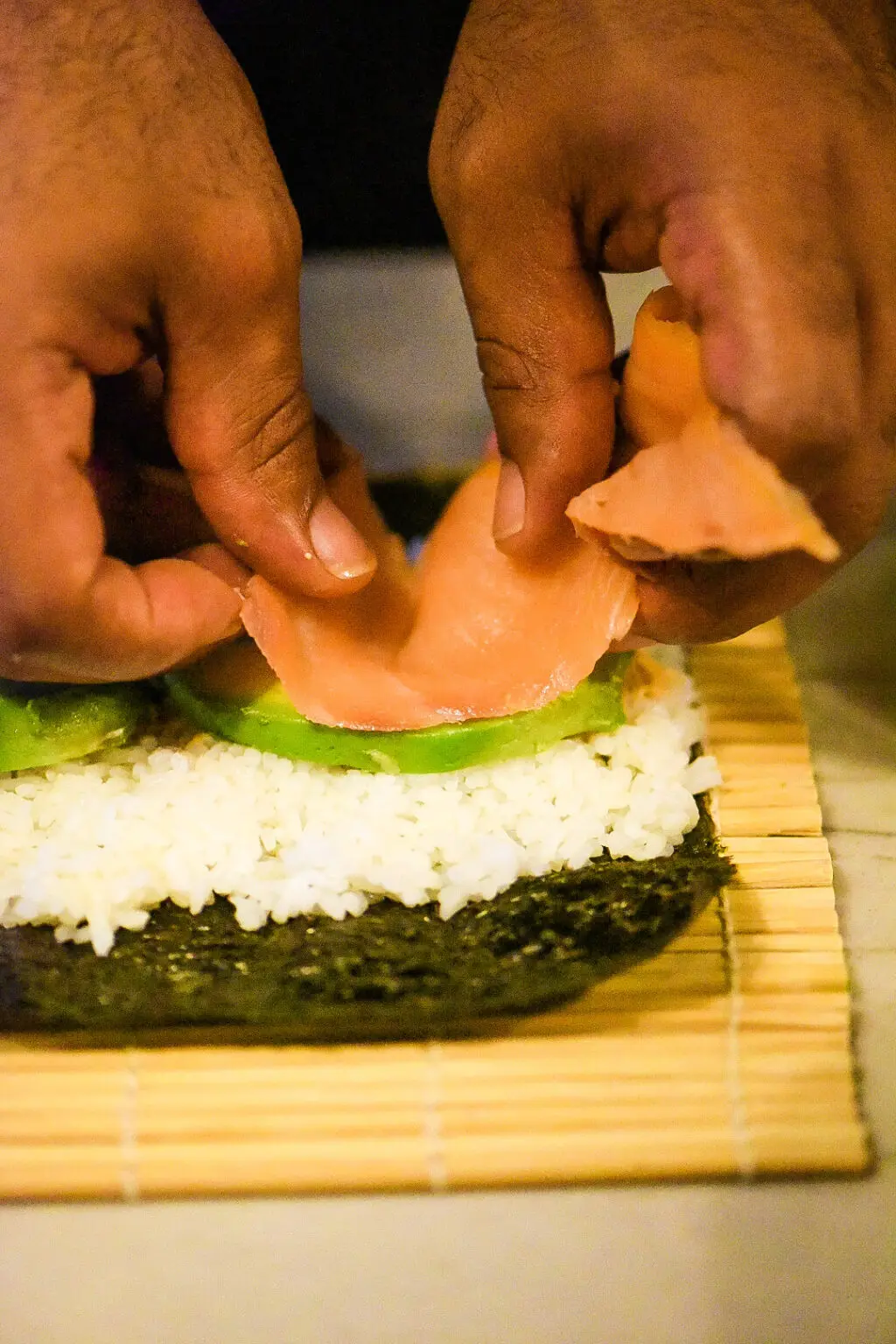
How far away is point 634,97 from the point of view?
1.04 metres

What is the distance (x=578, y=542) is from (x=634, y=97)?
0.51m

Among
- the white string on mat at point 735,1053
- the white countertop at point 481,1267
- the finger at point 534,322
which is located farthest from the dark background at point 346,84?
the white countertop at point 481,1267

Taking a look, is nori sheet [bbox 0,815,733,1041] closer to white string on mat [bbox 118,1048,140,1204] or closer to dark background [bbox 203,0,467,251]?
white string on mat [bbox 118,1048,140,1204]

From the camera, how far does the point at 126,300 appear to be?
41.9 inches

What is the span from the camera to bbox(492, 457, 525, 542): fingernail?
129cm

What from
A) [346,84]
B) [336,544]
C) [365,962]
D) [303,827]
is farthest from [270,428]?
[346,84]

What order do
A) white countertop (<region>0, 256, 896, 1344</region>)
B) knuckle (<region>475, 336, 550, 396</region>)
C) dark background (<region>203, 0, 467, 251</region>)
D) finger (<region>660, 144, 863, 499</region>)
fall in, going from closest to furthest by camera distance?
finger (<region>660, 144, 863, 499</region>) → white countertop (<region>0, 256, 896, 1344</region>) → knuckle (<region>475, 336, 550, 396</region>) → dark background (<region>203, 0, 467, 251</region>)

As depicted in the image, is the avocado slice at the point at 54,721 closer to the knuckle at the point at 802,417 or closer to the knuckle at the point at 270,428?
the knuckle at the point at 270,428

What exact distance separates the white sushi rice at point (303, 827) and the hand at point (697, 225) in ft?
0.75

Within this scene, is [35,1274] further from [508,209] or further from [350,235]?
[350,235]

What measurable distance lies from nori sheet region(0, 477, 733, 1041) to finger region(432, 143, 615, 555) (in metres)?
0.50

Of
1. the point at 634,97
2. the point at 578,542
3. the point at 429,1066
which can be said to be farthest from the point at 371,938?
the point at 634,97

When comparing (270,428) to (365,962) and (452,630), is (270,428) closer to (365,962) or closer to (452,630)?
(452,630)

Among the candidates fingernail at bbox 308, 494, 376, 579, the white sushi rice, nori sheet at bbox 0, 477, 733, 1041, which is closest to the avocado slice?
the white sushi rice
